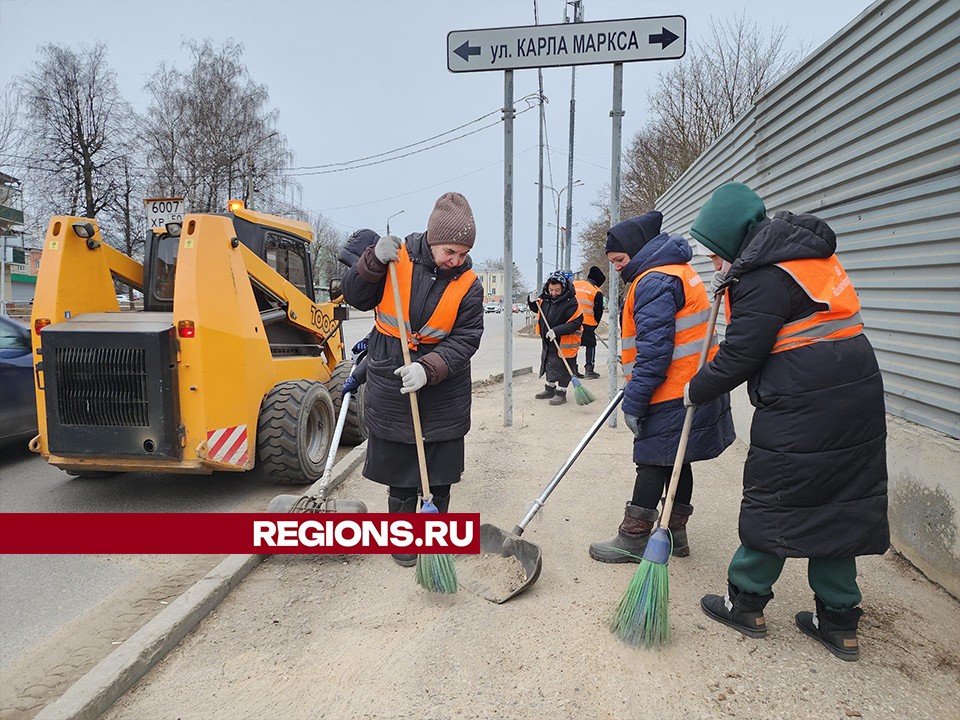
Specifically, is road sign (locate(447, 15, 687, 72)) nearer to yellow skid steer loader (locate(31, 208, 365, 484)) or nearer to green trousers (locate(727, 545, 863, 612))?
yellow skid steer loader (locate(31, 208, 365, 484))

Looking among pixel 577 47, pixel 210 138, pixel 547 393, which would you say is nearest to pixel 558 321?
pixel 547 393

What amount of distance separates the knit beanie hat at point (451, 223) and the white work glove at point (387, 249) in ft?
0.62

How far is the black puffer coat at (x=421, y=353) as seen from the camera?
3.21 metres

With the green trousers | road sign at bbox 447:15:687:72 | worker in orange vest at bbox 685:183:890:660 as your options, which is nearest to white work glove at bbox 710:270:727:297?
worker in orange vest at bbox 685:183:890:660

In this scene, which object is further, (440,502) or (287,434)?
(287,434)

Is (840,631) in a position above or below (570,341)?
below

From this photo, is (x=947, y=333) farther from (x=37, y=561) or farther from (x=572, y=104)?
(x=572, y=104)

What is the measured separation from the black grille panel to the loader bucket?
2.63 metres

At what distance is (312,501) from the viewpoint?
12.7 ft

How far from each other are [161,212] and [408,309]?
395 centimetres

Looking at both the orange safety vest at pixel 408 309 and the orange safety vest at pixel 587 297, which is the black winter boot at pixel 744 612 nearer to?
the orange safety vest at pixel 408 309

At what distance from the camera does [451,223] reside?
10.2ft

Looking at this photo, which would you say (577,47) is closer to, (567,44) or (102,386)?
(567,44)

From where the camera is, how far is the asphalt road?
131 inches
